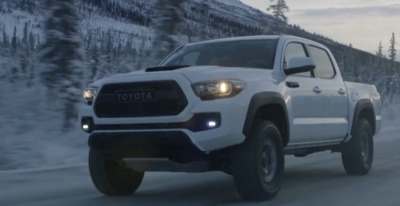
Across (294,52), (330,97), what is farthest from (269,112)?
(330,97)

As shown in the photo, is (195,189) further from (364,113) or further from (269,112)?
(364,113)

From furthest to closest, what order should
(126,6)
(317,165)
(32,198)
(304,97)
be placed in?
(126,6)
(317,165)
(304,97)
(32,198)

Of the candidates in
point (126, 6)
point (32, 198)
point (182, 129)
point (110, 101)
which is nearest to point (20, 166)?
point (32, 198)

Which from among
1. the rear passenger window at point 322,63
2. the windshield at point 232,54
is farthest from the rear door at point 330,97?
the windshield at point 232,54

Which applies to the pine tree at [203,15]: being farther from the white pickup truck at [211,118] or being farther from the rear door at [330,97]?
the white pickup truck at [211,118]

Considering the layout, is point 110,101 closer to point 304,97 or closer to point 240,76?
point 240,76

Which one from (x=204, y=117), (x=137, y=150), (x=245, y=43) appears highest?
(x=245, y=43)

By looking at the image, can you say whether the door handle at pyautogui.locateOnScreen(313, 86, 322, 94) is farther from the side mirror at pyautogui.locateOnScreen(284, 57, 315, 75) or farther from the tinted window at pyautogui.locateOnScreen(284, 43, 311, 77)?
the side mirror at pyautogui.locateOnScreen(284, 57, 315, 75)

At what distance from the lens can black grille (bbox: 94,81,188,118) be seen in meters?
6.92

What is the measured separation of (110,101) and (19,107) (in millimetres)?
8079

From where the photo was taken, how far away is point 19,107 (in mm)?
14820

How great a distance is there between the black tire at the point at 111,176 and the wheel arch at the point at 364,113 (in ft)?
11.3

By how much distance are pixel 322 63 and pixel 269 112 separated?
2.32m

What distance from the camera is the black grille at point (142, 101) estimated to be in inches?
273
